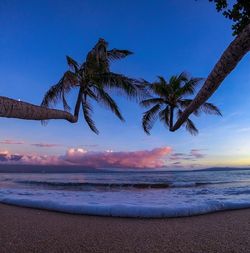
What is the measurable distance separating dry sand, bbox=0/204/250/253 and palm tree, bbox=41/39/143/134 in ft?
19.9

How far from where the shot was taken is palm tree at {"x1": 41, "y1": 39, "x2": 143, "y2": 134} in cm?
1148

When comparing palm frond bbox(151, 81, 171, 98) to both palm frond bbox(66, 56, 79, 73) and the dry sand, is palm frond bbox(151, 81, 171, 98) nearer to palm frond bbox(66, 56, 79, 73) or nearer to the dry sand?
palm frond bbox(66, 56, 79, 73)

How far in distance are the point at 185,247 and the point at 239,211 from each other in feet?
11.2

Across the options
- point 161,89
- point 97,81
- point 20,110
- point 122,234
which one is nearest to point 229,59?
point 122,234

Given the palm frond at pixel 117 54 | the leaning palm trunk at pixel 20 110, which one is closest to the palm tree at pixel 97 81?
the palm frond at pixel 117 54

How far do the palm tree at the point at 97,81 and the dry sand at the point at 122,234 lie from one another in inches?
239

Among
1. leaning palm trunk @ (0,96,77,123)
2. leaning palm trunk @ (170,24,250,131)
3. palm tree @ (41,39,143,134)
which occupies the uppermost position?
palm tree @ (41,39,143,134)

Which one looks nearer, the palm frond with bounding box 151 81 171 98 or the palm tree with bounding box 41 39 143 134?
the palm tree with bounding box 41 39 143 134

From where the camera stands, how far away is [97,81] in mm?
12484

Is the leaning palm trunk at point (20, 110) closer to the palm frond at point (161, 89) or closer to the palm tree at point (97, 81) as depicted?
the palm tree at point (97, 81)

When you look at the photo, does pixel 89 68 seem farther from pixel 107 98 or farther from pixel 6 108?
pixel 6 108

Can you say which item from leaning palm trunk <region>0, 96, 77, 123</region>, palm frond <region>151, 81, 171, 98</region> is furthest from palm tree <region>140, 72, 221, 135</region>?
leaning palm trunk <region>0, 96, 77, 123</region>

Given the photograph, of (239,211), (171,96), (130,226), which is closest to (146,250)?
(130,226)

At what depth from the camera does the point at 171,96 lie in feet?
70.9
